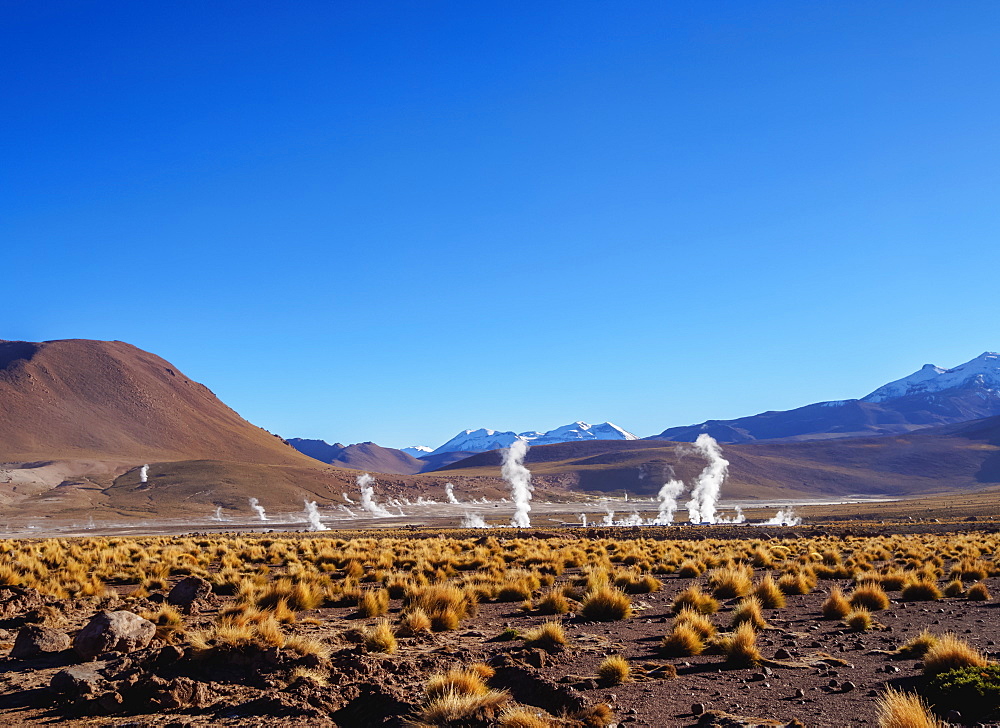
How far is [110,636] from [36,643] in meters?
1.16

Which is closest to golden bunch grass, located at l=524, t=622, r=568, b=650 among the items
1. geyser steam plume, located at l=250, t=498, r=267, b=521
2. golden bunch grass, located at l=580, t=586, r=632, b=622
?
golden bunch grass, located at l=580, t=586, r=632, b=622

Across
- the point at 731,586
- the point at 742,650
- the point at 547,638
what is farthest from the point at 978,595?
the point at 547,638

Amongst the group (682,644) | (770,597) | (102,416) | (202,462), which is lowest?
(770,597)

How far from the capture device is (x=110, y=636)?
29.2 feet

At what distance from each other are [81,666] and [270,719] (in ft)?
11.0

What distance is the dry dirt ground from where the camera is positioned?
260 inches

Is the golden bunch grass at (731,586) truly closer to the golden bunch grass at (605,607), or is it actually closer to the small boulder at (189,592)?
the golden bunch grass at (605,607)

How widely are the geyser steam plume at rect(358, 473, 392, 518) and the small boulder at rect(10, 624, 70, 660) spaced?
297 ft

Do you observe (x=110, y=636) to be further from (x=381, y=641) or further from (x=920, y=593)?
(x=920, y=593)

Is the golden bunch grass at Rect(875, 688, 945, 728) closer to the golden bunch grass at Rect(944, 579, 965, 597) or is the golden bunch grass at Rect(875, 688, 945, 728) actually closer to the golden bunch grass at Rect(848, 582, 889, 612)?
the golden bunch grass at Rect(848, 582, 889, 612)

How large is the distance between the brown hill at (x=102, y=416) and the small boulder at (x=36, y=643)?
491 feet

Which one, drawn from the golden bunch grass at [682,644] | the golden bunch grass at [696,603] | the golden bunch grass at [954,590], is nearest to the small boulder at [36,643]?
the golden bunch grass at [682,644]

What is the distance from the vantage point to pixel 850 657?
8.57 metres

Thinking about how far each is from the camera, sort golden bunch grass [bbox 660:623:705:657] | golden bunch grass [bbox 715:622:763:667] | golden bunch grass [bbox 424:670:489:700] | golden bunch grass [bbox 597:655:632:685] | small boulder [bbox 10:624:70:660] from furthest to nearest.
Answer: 1. small boulder [bbox 10:624:70:660]
2. golden bunch grass [bbox 660:623:705:657]
3. golden bunch grass [bbox 715:622:763:667]
4. golden bunch grass [bbox 597:655:632:685]
5. golden bunch grass [bbox 424:670:489:700]
